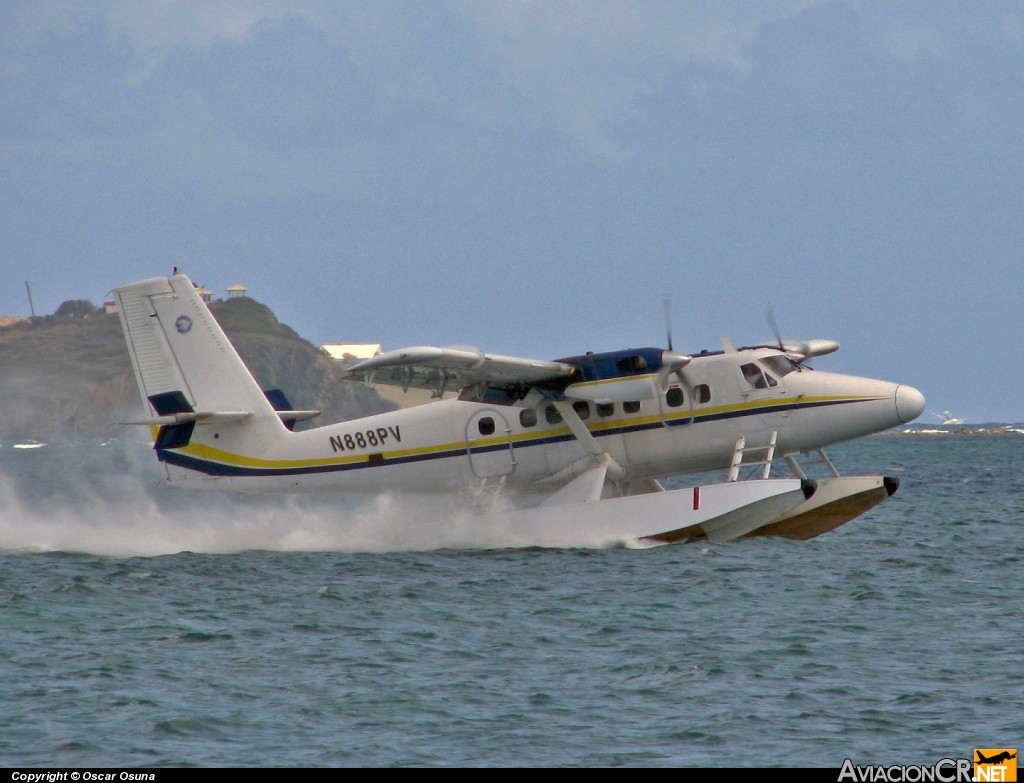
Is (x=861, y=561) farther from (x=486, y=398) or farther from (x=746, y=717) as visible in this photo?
(x=746, y=717)

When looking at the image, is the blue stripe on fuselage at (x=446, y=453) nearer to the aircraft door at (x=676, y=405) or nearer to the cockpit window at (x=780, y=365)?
the aircraft door at (x=676, y=405)

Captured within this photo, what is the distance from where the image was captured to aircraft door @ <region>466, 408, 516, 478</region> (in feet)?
A: 68.6

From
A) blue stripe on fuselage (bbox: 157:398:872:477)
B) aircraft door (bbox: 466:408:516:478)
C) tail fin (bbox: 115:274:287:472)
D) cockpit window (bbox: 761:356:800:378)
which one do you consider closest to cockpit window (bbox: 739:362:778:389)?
cockpit window (bbox: 761:356:800:378)

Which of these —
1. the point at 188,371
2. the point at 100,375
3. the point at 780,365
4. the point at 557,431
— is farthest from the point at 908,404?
the point at 100,375

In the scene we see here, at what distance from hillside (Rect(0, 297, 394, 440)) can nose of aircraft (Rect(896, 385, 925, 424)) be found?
115 metres

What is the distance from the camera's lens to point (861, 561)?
1938 cm

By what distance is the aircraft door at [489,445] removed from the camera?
20922 mm

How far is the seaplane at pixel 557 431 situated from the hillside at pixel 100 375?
112 metres

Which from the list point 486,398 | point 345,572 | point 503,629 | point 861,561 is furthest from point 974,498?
point 503,629

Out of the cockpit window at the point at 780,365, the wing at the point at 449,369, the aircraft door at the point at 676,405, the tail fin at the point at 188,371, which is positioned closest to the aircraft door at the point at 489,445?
the wing at the point at 449,369

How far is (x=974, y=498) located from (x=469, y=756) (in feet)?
89.3

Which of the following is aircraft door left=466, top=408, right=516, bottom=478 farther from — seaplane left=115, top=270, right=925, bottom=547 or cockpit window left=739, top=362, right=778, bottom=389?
cockpit window left=739, top=362, right=778, bottom=389

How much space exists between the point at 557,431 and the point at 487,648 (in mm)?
7681

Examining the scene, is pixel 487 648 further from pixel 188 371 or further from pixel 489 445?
pixel 188 371
